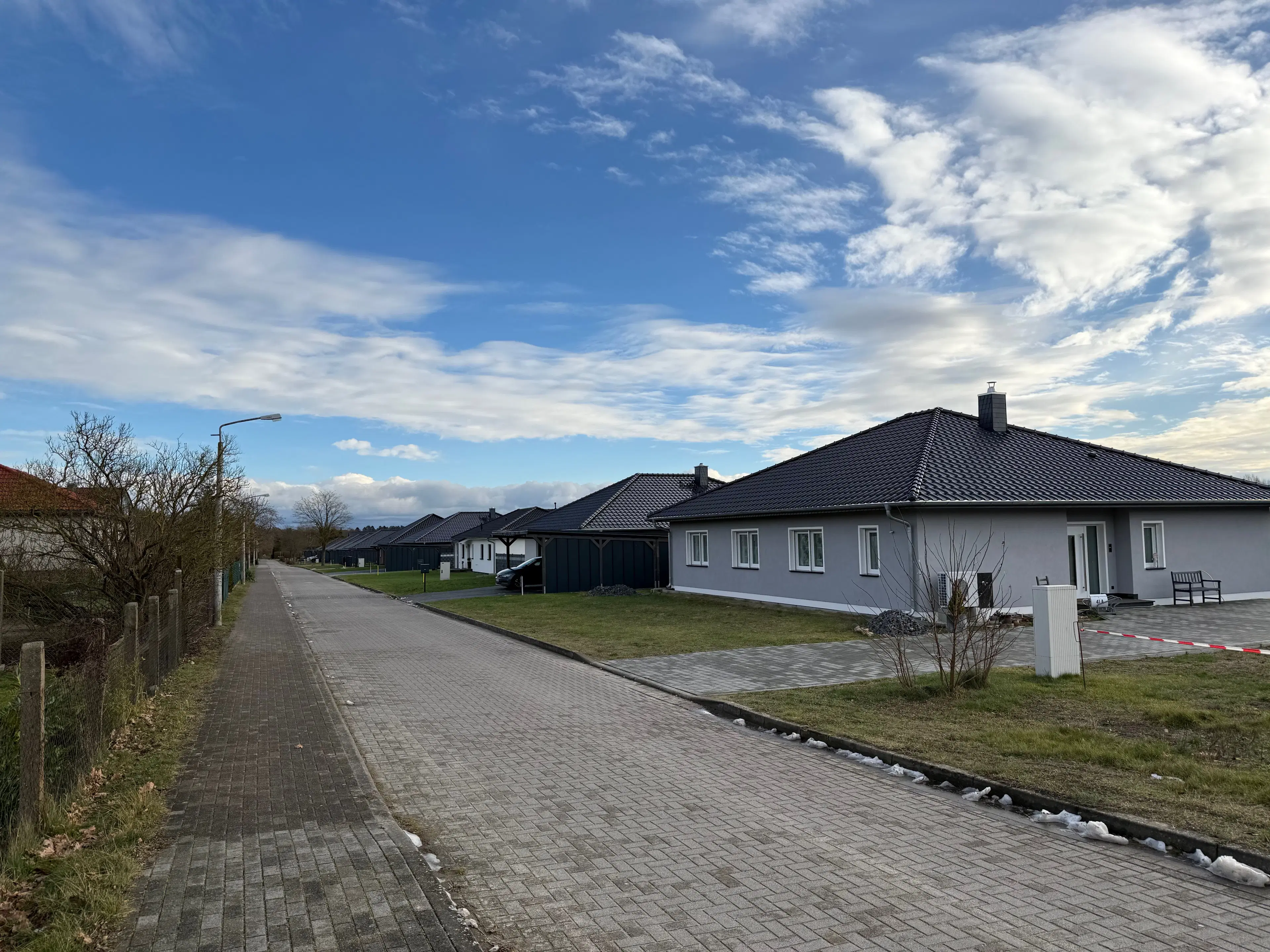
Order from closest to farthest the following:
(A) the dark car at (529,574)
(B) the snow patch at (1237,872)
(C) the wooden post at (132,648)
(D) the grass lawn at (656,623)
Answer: (B) the snow patch at (1237,872) < (C) the wooden post at (132,648) < (D) the grass lawn at (656,623) < (A) the dark car at (529,574)

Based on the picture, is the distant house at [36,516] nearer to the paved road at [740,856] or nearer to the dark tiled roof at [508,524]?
the paved road at [740,856]

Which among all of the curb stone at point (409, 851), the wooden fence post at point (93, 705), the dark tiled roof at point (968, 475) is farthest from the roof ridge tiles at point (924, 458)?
the wooden fence post at point (93, 705)

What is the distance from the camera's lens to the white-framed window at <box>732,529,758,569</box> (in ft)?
85.3

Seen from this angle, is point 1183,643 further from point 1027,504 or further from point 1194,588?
point 1194,588

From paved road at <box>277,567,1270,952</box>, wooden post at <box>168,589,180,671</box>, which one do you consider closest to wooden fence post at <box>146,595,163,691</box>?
wooden post at <box>168,589,180,671</box>

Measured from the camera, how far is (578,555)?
34750 millimetres

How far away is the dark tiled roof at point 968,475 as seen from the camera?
20.5 meters

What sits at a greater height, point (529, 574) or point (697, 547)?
point (697, 547)

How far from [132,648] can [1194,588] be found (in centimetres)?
2324

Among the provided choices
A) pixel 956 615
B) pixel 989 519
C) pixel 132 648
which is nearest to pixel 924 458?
pixel 989 519

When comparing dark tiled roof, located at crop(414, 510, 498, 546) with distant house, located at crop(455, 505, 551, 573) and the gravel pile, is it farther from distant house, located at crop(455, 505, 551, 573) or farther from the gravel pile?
the gravel pile

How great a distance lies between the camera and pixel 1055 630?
11430mm

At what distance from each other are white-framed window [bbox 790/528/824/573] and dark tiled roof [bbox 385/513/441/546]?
199ft

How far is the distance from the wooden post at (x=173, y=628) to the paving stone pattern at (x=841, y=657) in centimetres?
671
